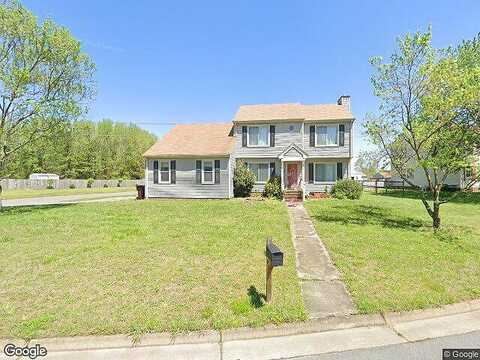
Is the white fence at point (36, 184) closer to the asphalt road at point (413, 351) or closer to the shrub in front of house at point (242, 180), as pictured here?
the shrub in front of house at point (242, 180)

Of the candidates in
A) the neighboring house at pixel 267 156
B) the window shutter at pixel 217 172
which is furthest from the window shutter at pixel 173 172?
the window shutter at pixel 217 172

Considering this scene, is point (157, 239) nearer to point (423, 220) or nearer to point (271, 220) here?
point (271, 220)

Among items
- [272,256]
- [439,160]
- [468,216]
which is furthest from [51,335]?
[468,216]

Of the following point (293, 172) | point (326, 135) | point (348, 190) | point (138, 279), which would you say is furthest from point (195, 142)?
point (138, 279)

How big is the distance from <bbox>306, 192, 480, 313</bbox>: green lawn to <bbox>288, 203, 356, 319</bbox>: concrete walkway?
201 millimetres

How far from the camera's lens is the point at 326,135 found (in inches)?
763

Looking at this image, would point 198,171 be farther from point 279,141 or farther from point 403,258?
point 403,258

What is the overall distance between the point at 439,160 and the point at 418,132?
123 centimetres

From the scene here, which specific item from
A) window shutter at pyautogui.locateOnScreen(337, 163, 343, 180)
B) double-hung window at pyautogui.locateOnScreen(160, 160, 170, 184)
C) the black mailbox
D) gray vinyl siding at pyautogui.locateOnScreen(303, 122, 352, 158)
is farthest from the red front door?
the black mailbox

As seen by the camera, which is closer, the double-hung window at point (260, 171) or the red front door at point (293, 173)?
the red front door at point (293, 173)

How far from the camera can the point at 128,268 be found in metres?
5.88

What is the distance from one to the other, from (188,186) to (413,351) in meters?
17.4

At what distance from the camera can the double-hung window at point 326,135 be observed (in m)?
19.2

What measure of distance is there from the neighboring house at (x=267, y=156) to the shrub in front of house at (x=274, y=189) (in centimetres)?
50
